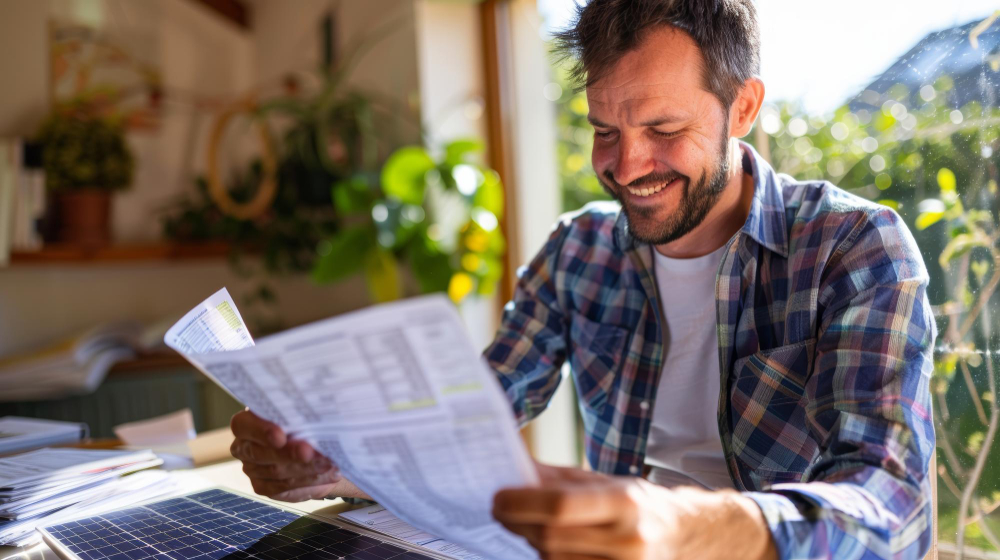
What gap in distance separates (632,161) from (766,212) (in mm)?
205

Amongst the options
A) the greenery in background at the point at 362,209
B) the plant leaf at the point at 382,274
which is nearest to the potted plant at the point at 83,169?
the greenery in background at the point at 362,209

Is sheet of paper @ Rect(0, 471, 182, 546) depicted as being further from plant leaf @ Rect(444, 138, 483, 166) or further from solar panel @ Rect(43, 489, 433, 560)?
plant leaf @ Rect(444, 138, 483, 166)

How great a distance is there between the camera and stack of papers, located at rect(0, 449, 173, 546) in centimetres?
95

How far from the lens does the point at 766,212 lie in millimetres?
1085

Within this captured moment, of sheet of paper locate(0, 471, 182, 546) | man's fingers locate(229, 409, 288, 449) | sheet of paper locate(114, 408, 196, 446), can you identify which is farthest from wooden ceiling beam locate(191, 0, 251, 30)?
man's fingers locate(229, 409, 288, 449)

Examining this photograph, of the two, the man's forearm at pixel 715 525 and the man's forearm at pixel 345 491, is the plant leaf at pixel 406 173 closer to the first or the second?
the man's forearm at pixel 345 491

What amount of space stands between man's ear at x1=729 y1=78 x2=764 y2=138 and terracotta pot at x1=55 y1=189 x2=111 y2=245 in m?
2.53

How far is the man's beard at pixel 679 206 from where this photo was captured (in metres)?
1.08

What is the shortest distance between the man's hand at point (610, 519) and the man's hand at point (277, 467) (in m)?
0.26

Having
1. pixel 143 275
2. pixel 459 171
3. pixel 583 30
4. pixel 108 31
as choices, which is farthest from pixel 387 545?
pixel 108 31

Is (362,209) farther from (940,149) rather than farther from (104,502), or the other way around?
(940,149)

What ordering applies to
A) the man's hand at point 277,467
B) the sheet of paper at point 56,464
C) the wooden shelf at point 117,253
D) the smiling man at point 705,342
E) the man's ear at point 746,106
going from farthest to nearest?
the wooden shelf at point 117,253 → the man's ear at point 746,106 → the sheet of paper at point 56,464 → the man's hand at point 277,467 → the smiling man at point 705,342

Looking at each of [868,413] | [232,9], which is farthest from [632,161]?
[232,9]

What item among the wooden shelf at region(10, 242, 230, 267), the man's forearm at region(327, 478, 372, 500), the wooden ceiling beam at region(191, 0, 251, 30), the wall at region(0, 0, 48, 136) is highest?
the wooden ceiling beam at region(191, 0, 251, 30)
